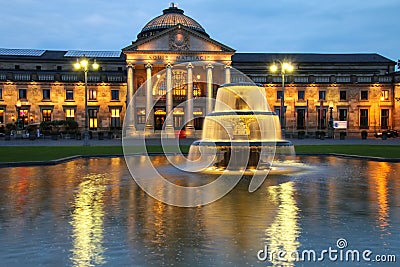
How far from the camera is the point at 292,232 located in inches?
323

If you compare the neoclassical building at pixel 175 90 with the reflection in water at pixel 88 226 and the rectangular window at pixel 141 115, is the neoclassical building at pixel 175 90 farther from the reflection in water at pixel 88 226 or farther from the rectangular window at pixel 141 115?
the reflection in water at pixel 88 226

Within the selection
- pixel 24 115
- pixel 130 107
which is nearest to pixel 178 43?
pixel 130 107

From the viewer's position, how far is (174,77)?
77.1m

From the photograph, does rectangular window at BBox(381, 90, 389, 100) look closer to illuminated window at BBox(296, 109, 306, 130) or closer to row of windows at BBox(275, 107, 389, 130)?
row of windows at BBox(275, 107, 389, 130)

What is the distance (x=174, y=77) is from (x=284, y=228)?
69836 mm

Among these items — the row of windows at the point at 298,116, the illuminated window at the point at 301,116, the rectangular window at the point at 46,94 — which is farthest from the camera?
the illuminated window at the point at 301,116

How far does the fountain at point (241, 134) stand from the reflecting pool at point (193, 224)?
4.25 metres

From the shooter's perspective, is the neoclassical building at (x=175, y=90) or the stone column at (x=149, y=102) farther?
the neoclassical building at (x=175, y=90)

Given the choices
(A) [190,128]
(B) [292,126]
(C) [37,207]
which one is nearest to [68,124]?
(A) [190,128]

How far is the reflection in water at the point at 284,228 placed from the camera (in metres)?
7.24

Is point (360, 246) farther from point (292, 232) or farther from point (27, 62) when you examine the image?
point (27, 62)

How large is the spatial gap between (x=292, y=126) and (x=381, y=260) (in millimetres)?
73817

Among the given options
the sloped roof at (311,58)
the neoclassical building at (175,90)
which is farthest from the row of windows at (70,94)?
the sloped roof at (311,58)

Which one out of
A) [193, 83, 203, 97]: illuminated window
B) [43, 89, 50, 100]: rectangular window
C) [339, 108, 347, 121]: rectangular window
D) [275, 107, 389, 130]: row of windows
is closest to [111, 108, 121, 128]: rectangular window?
[43, 89, 50, 100]: rectangular window
